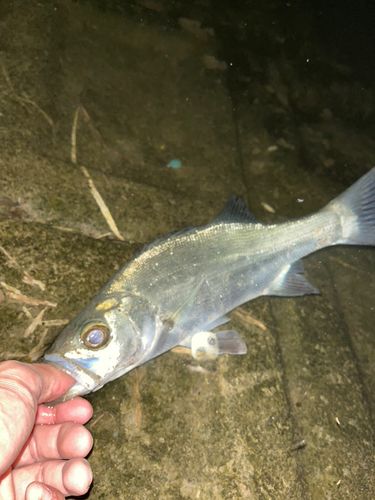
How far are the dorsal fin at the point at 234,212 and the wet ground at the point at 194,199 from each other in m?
0.45

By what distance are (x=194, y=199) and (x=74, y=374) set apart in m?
1.95

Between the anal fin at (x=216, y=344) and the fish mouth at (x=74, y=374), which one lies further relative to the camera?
the anal fin at (x=216, y=344)

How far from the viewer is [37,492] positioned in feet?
6.21

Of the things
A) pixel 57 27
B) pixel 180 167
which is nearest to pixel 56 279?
pixel 180 167

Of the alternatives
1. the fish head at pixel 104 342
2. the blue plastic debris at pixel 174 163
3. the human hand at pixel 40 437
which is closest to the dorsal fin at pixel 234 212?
the blue plastic debris at pixel 174 163

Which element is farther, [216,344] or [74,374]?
[216,344]

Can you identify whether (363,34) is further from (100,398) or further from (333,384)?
(100,398)

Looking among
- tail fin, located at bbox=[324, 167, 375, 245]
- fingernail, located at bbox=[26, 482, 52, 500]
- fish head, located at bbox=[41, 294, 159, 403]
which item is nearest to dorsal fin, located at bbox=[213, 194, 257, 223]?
tail fin, located at bbox=[324, 167, 375, 245]

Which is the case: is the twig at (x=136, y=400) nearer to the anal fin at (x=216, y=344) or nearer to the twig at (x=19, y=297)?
the anal fin at (x=216, y=344)

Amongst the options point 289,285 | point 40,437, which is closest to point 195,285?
point 289,285

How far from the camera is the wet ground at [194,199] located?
2.44m

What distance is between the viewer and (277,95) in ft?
13.1

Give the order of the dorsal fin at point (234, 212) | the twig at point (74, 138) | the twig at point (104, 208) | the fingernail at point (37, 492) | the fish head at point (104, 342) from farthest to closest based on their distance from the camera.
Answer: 1. the twig at point (74, 138)
2. the twig at point (104, 208)
3. the dorsal fin at point (234, 212)
4. the fish head at point (104, 342)
5. the fingernail at point (37, 492)

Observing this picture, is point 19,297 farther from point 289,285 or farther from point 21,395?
point 289,285
